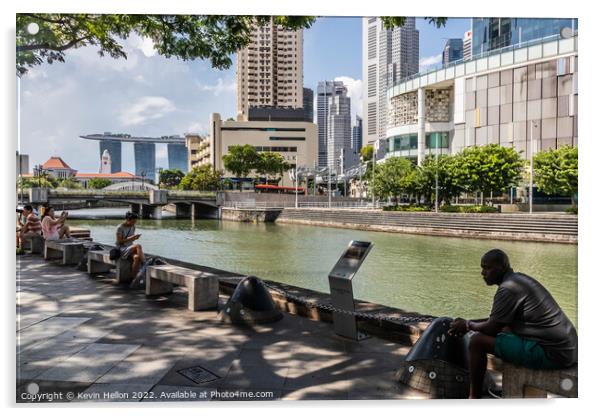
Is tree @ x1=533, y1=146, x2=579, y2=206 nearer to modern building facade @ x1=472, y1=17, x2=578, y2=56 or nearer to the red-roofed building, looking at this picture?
modern building facade @ x1=472, y1=17, x2=578, y2=56

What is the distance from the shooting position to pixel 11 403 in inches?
166

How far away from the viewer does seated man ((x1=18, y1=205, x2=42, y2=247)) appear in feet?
41.3

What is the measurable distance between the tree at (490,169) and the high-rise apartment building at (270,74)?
377 feet

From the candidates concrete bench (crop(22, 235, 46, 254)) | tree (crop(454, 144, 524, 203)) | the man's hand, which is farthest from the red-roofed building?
tree (crop(454, 144, 524, 203))

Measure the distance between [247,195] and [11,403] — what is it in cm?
6660

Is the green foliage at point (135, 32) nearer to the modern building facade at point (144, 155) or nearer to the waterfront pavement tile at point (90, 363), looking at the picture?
the waterfront pavement tile at point (90, 363)

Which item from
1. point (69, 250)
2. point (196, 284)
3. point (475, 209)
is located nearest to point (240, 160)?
point (475, 209)

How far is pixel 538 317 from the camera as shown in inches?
140

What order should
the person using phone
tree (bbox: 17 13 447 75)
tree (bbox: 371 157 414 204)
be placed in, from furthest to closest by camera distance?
tree (bbox: 371 157 414 204) → the person using phone → tree (bbox: 17 13 447 75)

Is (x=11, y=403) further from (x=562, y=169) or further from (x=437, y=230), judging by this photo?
(x=562, y=169)

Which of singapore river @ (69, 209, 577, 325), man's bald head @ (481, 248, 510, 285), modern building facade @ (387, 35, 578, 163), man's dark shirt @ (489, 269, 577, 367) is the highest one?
modern building facade @ (387, 35, 578, 163)

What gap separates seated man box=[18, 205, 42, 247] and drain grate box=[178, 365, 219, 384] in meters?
9.95

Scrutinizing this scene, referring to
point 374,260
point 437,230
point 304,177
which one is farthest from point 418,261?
point 304,177

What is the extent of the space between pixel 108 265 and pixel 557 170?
3505 centimetres
